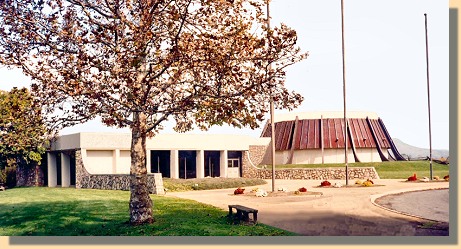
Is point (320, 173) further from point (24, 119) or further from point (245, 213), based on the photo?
point (24, 119)

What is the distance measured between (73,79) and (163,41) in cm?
268

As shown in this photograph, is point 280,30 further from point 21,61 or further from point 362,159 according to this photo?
point 362,159

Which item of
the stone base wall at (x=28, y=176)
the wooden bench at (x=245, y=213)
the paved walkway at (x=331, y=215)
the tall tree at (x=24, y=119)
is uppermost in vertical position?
the tall tree at (x=24, y=119)

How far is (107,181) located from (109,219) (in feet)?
39.2

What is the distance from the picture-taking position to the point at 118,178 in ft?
92.7

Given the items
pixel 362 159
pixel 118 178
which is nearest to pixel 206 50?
pixel 118 178

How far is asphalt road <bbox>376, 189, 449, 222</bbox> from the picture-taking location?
15.3 metres

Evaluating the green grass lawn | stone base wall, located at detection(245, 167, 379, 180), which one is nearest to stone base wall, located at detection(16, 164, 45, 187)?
the green grass lawn

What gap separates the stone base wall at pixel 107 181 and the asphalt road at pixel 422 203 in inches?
428

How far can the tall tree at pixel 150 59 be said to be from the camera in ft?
45.9

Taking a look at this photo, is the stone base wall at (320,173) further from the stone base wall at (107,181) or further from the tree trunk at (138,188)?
the tree trunk at (138,188)

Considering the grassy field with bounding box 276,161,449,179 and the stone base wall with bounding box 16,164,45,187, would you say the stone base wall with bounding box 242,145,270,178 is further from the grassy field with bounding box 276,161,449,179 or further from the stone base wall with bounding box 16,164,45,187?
the stone base wall with bounding box 16,164,45,187

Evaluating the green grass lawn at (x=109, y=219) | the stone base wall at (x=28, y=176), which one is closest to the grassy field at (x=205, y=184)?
the green grass lawn at (x=109, y=219)

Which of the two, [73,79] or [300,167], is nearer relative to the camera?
[73,79]
